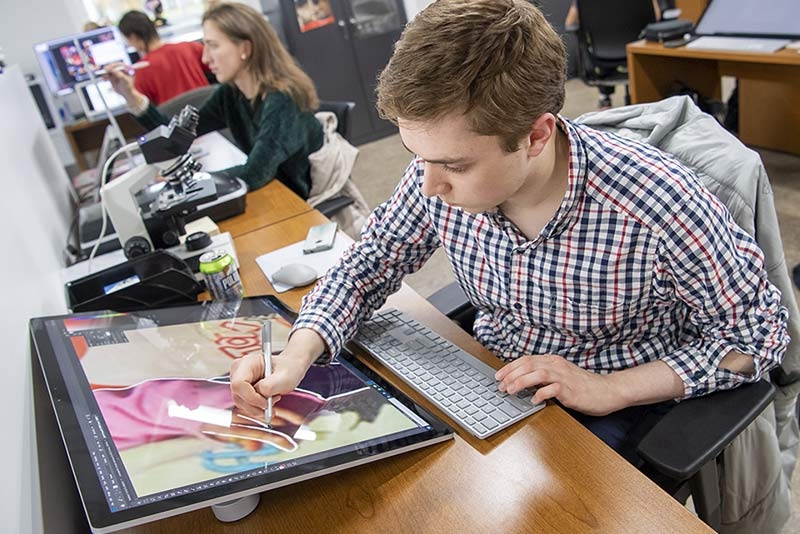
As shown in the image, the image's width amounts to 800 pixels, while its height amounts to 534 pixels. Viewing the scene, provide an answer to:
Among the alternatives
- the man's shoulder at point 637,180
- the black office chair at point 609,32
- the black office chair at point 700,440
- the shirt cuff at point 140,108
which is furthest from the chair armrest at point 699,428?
the black office chair at point 609,32

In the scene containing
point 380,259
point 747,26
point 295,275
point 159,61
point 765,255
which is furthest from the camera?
point 159,61

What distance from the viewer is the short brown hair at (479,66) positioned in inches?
32.5

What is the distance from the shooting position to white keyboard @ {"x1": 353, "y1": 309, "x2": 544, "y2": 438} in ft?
3.04

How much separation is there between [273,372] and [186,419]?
138 millimetres

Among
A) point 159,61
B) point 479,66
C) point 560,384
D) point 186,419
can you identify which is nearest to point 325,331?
point 186,419

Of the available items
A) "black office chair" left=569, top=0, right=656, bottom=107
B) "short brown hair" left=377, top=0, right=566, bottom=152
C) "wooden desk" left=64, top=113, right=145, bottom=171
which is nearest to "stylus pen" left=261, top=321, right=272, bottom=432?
"short brown hair" left=377, top=0, right=566, bottom=152

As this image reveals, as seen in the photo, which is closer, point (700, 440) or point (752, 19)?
point (700, 440)

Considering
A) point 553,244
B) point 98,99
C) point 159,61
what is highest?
point 159,61

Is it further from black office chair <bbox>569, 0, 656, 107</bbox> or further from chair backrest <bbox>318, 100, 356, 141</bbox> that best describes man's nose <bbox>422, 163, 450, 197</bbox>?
black office chair <bbox>569, 0, 656, 107</bbox>

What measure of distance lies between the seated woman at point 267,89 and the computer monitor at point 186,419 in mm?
→ 1105

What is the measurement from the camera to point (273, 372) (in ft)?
3.19

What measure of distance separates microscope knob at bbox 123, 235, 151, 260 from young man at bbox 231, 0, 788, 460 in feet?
2.26

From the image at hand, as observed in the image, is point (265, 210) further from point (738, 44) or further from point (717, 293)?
point (738, 44)

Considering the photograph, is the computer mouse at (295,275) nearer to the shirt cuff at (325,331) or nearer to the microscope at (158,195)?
the shirt cuff at (325,331)
